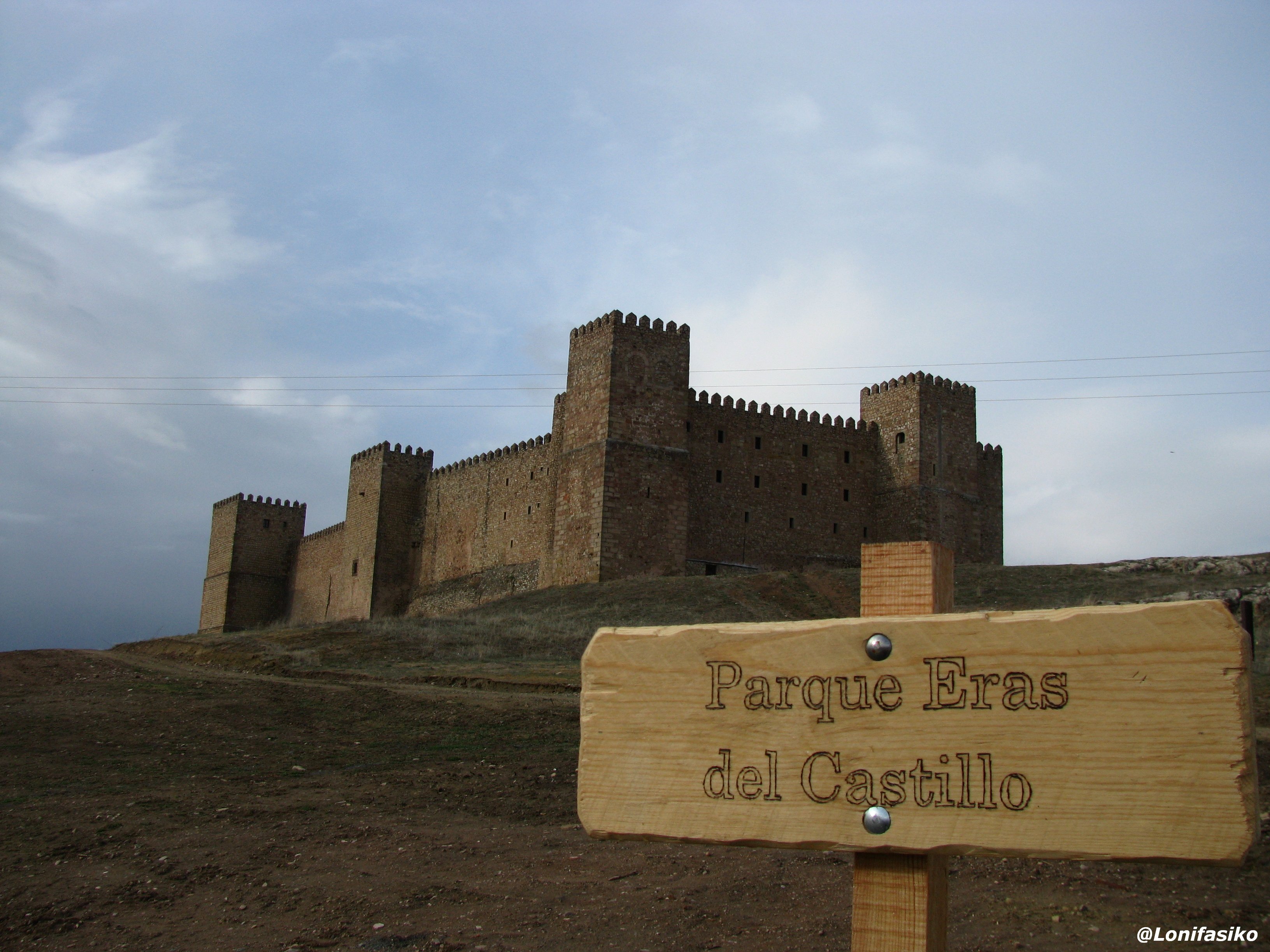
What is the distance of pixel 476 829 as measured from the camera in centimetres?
675

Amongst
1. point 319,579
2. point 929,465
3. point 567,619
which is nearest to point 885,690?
point 567,619

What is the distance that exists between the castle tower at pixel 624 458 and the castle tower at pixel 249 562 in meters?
24.1

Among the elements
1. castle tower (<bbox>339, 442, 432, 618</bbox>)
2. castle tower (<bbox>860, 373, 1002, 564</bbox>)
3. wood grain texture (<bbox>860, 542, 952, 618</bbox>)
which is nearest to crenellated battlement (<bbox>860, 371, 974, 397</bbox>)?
castle tower (<bbox>860, 373, 1002, 564</bbox>)

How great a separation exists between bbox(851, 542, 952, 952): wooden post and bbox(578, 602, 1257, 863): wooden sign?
109mm

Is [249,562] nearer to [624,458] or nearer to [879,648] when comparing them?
[624,458]

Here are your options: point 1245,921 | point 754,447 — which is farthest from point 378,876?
point 754,447

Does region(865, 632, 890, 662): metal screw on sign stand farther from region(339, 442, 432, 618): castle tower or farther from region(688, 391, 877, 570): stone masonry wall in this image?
region(339, 442, 432, 618): castle tower

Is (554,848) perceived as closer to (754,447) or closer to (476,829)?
(476,829)

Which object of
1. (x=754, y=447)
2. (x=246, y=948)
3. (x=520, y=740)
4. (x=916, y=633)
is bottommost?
(x=246, y=948)

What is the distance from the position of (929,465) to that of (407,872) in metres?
29.4

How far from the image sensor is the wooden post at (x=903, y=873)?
211 cm

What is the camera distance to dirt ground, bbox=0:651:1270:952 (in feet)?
15.7

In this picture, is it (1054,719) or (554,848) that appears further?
(554,848)

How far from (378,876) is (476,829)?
1.19 metres
